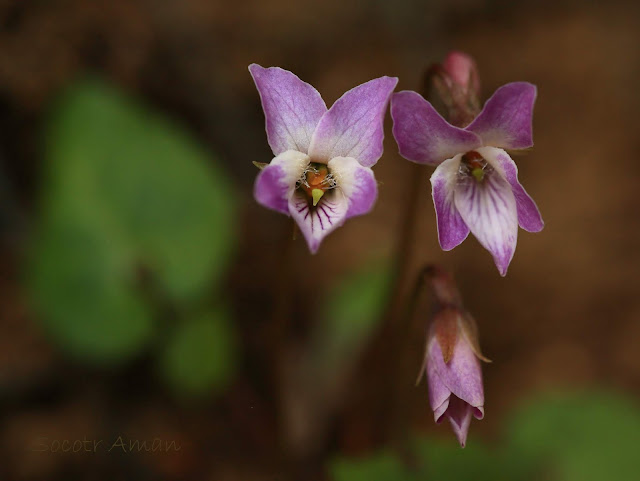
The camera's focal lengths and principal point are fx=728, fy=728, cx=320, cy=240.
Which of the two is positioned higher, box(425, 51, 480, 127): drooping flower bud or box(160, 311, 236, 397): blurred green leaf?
box(425, 51, 480, 127): drooping flower bud

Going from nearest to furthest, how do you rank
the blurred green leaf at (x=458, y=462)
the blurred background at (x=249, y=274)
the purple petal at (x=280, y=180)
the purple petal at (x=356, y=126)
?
the purple petal at (x=280, y=180), the purple petal at (x=356, y=126), the blurred green leaf at (x=458, y=462), the blurred background at (x=249, y=274)

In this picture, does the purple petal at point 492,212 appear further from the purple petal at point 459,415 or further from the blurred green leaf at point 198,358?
the blurred green leaf at point 198,358

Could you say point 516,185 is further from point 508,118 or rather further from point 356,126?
point 356,126

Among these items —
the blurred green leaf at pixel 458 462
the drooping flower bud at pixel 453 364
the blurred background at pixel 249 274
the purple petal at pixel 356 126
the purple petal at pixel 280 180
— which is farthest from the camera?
the blurred background at pixel 249 274

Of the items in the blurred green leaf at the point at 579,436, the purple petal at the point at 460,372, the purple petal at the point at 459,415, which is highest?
the purple petal at the point at 460,372

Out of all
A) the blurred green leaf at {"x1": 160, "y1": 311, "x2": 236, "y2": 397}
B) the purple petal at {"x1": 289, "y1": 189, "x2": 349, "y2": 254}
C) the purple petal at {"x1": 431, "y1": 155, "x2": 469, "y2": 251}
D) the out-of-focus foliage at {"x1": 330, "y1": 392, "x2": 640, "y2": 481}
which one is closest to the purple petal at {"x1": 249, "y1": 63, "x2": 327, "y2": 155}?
the purple petal at {"x1": 289, "y1": 189, "x2": 349, "y2": 254}

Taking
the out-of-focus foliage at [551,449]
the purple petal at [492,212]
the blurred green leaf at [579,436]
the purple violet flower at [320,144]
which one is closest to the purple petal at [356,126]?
the purple violet flower at [320,144]

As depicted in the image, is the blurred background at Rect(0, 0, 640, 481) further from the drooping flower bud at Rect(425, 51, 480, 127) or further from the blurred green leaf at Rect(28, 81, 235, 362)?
the drooping flower bud at Rect(425, 51, 480, 127)
